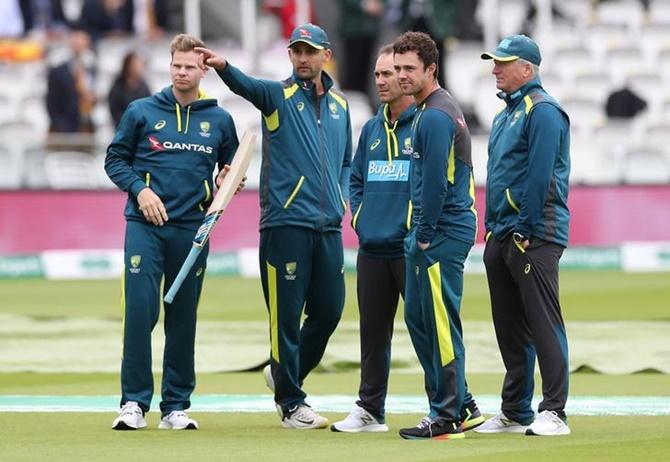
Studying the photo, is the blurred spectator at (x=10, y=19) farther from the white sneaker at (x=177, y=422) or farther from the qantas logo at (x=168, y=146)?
the white sneaker at (x=177, y=422)

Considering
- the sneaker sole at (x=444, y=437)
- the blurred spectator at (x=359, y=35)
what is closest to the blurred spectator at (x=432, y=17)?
the blurred spectator at (x=359, y=35)

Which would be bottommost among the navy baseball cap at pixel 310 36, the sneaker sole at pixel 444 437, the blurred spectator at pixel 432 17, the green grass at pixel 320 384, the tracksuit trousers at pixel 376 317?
the green grass at pixel 320 384

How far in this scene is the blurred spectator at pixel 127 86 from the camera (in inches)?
891

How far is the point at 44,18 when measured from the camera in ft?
90.5

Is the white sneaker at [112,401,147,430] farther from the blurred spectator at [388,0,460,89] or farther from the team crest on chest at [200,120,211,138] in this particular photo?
the blurred spectator at [388,0,460,89]

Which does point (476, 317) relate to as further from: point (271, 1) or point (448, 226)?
point (271, 1)

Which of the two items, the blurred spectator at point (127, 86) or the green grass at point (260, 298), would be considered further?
the blurred spectator at point (127, 86)

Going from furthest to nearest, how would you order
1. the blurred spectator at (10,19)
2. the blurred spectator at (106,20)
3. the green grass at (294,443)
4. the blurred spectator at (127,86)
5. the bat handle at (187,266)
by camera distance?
the blurred spectator at (106,20)
the blurred spectator at (10,19)
the blurred spectator at (127,86)
the bat handle at (187,266)
the green grass at (294,443)

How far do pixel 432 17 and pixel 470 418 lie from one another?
54.8 feet

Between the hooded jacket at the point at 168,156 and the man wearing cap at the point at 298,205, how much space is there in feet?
1.31

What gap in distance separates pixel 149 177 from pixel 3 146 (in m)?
13.1

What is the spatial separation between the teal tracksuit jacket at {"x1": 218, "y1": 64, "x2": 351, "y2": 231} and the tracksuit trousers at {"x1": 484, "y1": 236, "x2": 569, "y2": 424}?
1071 millimetres

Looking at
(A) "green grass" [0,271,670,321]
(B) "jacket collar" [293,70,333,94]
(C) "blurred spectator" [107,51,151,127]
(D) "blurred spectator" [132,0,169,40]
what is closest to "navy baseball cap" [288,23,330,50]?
(B) "jacket collar" [293,70,333,94]

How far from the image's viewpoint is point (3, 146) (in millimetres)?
23172
